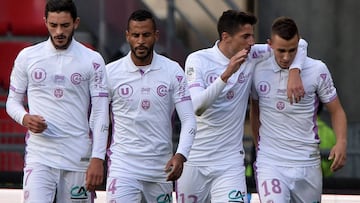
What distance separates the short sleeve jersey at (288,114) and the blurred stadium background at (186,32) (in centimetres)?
342

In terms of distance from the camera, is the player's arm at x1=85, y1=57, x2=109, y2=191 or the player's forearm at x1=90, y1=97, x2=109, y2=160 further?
the player's forearm at x1=90, y1=97, x2=109, y2=160

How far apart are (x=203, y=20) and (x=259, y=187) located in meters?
3.81

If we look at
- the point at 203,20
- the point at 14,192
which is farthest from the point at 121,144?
the point at 203,20

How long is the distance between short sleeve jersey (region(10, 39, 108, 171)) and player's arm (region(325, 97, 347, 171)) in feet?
5.33

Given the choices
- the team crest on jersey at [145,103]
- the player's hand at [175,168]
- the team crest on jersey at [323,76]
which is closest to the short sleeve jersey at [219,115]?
the team crest on jersey at [145,103]

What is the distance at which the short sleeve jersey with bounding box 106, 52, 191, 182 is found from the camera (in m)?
8.52

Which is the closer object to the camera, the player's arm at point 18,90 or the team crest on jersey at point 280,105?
the player's arm at point 18,90

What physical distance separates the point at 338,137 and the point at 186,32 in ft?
13.0

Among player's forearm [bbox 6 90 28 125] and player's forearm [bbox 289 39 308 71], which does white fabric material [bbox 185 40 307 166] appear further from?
player's forearm [bbox 6 90 28 125]

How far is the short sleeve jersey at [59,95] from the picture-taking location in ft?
27.7

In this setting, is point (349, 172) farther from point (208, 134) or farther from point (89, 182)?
point (89, 182)

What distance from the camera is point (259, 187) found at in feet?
A: 28.9

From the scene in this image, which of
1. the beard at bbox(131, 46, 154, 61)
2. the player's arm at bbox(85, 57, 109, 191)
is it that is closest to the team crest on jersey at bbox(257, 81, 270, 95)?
the beard at bbox(131, 46, 154, 61)

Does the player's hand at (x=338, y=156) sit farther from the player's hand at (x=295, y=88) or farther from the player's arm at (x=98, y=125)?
the player's arm at (x=98, y=125)
